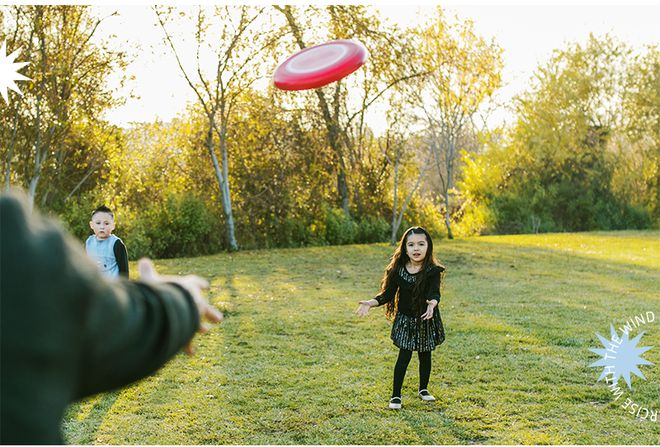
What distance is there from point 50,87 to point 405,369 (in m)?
11.3

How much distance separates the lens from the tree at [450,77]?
704 inches

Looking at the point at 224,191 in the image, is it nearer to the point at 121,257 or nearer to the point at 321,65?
the point at 321,65

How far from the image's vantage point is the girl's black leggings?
4.99m

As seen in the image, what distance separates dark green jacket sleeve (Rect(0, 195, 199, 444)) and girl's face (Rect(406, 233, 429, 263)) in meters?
3.96

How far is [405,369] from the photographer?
5027mm

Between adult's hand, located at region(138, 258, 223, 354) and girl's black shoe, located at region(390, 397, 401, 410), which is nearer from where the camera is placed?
adult's hand, located at region(138, 258, 223, 354)

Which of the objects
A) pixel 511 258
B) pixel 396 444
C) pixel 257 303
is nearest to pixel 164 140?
pixel 511 258

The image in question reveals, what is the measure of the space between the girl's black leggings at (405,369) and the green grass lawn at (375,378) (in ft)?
0.40

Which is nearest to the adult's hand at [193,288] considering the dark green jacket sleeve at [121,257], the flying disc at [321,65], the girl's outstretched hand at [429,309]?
the girl's outstretched hand at [429,309]

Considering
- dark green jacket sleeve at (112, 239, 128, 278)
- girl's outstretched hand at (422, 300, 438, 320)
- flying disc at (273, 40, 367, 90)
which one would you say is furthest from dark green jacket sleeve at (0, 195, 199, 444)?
flying disc at (273, 40, 367, 90)

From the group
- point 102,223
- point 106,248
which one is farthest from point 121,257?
point 102,223

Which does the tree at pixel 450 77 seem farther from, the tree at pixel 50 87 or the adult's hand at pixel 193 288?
the adult's hand at pixel 193 288

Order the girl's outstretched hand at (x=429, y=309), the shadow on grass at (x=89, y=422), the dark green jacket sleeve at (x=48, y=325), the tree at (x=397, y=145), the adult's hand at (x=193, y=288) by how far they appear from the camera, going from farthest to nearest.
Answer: the tree at (x=397, y=145) → the girl's outstretched hand at (x=429, y=309) → the shadow on grass at (x=89, y=422) → the adult's hand at (x=193, y=288) → the dark green jacket sleeve at (x=48, y=325)

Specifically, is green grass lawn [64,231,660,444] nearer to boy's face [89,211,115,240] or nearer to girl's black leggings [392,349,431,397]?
girl's black leggings [392,349,431,397]
